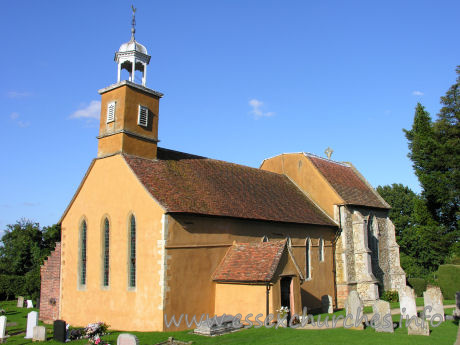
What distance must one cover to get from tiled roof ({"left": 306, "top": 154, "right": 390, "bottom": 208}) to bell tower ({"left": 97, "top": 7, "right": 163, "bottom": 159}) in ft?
50.2

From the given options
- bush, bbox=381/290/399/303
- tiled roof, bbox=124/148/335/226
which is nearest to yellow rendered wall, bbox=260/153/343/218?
tiled roof, bbox=124/148/335/226

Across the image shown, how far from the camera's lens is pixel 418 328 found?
55.2ft

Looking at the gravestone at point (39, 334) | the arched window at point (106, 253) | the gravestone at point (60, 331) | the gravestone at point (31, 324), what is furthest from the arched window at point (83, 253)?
the gravestone at point (60, 331)

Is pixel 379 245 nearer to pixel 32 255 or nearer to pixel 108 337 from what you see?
pixel 108 337

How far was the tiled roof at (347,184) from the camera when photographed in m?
32.5

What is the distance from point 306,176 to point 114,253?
17790 mm

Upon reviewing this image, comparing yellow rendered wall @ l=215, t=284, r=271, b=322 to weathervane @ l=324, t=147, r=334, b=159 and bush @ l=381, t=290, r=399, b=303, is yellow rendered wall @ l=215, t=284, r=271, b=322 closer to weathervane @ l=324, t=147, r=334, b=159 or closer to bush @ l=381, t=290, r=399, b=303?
bush @ l=381, t=290, r=399, b=303

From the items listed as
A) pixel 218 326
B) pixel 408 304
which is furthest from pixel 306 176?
pixel 218 326

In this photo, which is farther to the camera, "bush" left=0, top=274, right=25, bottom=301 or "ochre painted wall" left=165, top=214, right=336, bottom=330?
"bush" left=0, top=274, right=25, bottom=301

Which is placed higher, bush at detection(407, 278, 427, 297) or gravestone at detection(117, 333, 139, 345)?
gravestone at detection(117, 333, 139, 345)

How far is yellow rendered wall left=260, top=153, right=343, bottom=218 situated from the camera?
3148 centimetres

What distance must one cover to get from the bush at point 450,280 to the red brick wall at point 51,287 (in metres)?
29.2

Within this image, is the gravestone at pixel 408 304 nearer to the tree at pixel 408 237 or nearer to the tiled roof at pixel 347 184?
the tiled roof at pixel 347 184

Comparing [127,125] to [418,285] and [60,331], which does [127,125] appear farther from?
[418,285]
